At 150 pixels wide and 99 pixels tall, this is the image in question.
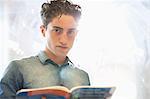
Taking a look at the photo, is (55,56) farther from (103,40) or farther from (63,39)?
(103,40)

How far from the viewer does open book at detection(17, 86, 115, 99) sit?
0.78 meters

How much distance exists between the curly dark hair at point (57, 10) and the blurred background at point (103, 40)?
283mm

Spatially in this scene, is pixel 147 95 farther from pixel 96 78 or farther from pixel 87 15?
pixel 87 15

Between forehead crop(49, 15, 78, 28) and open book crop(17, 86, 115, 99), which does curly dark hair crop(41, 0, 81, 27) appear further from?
open book crop(17, 86, 115, 99)

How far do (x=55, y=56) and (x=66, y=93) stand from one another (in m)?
0.25

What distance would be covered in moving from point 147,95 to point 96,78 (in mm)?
246

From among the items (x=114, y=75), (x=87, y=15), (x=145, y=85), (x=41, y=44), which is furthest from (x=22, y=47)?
(x=145, y=85)

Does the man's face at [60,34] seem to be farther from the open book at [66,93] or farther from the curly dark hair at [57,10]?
the open book at [66,93]

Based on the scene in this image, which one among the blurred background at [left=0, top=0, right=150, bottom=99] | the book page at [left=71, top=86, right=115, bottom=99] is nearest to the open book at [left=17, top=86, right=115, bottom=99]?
the book page at [left=71, top=86, right=115, bottom=99]

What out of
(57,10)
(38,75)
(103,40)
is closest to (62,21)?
(57,10)

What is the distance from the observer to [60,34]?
0.99m

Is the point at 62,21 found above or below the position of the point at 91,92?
above

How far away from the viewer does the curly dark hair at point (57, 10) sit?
100cm

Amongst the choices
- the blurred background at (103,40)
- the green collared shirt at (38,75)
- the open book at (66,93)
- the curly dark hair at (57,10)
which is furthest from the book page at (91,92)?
the blurred background at (103,40)
